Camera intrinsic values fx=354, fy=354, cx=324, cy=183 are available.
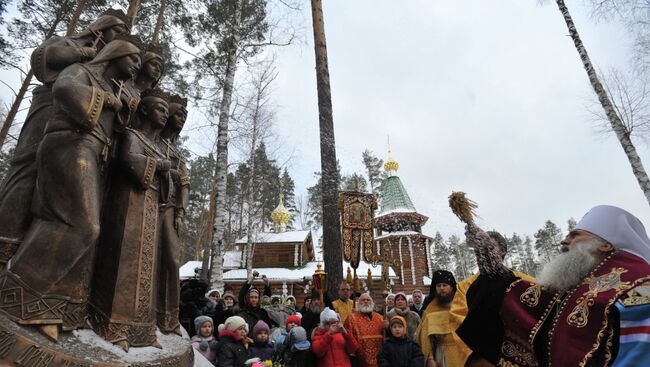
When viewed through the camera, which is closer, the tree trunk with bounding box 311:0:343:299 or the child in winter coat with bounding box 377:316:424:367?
the child in winter coat with bounding box 377:316:424:367

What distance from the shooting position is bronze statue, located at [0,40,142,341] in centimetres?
188

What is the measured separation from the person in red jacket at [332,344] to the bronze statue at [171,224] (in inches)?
66.1

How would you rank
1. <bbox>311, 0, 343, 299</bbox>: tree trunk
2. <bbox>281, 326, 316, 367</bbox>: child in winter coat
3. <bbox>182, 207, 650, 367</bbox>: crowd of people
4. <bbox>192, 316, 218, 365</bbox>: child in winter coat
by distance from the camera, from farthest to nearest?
<bbox>311, 0, 343, 299</bbox>: tree trunk < <bbox>192, 316, 218, 365</bbox>: child in winter coat < <bbox>281, 326, 316, 367</bbox>: child in winter coat < <bbox>182, 207, 650, 367</bbox>: crowd of people

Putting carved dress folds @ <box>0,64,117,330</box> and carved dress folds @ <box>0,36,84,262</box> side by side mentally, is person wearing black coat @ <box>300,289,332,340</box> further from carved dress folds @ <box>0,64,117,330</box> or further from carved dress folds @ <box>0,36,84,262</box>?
carved dress folds @ <box>0,36,84,262</box>

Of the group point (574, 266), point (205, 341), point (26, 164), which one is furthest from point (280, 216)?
point (574, 266)

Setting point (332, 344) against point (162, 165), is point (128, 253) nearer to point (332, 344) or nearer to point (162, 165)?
point (162, 165)

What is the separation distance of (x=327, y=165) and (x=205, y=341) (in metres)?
4.12

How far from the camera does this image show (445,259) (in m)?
47.1

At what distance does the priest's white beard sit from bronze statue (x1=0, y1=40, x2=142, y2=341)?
2942 mm

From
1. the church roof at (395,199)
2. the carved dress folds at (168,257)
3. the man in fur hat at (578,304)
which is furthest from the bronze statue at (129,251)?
the church roof at (395,199)

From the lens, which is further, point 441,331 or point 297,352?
point 297,352

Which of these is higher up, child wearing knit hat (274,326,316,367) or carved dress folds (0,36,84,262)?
carved dress folds (0,36,84,262)

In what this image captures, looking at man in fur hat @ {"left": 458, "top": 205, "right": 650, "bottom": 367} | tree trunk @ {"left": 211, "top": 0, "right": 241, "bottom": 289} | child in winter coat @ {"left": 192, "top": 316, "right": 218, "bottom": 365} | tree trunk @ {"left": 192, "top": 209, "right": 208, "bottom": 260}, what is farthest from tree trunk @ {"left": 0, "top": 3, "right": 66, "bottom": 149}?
tree trunk @ {"left": 192, "top": 209, "right": 208, "bottom": 260}

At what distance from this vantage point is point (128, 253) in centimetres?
241
